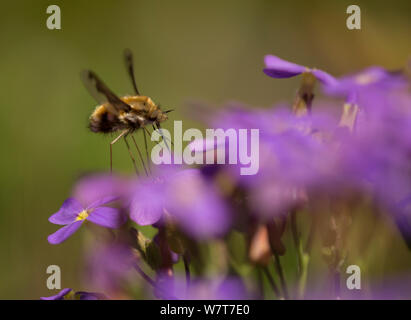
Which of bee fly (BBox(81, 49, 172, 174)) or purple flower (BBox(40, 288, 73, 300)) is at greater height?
bee fly (BBox(81, 49, 172, 174))

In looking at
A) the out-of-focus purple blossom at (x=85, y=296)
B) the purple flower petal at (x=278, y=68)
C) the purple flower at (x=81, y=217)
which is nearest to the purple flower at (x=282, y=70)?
the purple flower petal at (x=278, y=68)

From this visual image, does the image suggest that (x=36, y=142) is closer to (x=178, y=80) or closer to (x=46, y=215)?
(x=46, y=215)

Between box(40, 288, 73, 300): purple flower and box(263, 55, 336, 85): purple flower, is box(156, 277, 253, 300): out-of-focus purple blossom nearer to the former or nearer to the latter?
box(40, 288, 73, 300): purple flower

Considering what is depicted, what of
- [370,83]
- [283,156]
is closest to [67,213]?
[283,156]

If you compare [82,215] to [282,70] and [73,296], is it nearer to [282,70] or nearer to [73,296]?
[73,296]

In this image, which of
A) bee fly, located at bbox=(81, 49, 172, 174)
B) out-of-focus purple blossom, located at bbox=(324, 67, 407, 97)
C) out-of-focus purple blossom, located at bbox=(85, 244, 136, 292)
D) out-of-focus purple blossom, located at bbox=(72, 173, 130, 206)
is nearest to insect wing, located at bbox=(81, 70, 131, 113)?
bee fly, located at bbox=(81, 49, 172, 174)

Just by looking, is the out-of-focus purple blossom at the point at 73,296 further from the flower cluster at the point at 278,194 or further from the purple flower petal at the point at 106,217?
the purple flower petal at the point at 106,217
